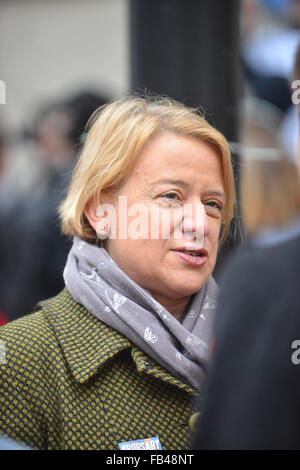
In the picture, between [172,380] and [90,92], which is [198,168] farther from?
[90,92]

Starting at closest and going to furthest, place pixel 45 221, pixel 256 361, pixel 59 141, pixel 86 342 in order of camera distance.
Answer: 1. pixel 256 361
2. pixel 86 342
3. pixel 59 141
4. pixel 45 221

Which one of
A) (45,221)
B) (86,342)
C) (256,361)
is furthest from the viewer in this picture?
(45,221)

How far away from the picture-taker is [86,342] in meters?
1.94

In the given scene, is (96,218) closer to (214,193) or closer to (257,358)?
(214,193)

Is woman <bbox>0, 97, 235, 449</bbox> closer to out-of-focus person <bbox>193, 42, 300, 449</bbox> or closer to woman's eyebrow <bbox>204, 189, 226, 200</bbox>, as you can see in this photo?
woman's eyebrow <bbox>204, 189, 226, 200</bbox>

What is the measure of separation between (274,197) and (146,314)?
1934 millimetres

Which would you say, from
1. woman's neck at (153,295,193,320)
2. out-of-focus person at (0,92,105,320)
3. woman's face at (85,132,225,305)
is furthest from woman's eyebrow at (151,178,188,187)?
out-of-focus person at (0,92,105,320)

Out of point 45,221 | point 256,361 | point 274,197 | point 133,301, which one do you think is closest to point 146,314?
point 133,301

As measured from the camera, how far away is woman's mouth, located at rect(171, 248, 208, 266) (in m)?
1.85

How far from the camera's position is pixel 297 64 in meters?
1.80

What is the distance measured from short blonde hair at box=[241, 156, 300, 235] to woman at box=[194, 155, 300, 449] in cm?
182

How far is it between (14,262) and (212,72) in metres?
2.39
